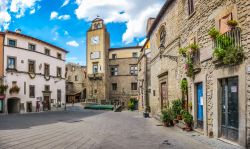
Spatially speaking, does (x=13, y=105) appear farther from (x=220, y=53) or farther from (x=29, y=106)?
(x=220, y=53)

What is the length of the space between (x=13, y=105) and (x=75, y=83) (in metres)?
27.5

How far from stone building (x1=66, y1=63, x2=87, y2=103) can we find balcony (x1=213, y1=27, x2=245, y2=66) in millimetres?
49756

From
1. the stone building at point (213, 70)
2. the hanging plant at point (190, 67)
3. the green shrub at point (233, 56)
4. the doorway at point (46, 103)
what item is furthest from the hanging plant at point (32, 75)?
the green shrub at point (233, 56)

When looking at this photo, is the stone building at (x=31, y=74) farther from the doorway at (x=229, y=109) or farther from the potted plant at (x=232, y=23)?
the potted plant at (x=232, y=23)

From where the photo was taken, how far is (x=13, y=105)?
31.7 meters

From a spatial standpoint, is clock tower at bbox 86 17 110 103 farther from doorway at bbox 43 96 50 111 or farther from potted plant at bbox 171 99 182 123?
potted plant at bbox 171 99 182 123

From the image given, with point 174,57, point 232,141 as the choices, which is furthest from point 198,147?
point 174,57

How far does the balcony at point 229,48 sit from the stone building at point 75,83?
49756 mm

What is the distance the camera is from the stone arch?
103 ft

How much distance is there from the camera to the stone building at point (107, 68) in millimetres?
47656

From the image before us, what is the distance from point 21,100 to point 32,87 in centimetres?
285

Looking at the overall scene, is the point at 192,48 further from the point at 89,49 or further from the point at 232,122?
the point at 89,49

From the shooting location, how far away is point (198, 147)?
863cm

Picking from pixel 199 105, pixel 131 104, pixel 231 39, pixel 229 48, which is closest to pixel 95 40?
pixel 131 104
